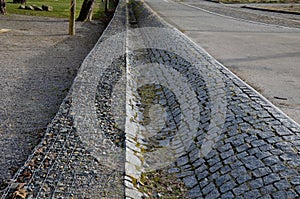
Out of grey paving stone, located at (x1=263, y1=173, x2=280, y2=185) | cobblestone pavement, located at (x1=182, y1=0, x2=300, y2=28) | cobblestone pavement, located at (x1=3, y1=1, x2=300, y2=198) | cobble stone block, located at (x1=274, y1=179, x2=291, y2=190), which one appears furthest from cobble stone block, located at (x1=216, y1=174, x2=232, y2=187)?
cobblestone pavement, located at (x1=182, y1=0, x2=300, y2=28)

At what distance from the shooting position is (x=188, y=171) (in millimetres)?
5711

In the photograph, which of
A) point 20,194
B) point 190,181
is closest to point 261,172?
point 190,181

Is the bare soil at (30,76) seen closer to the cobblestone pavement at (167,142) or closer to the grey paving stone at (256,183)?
the cobblestone pavement at (167,142)

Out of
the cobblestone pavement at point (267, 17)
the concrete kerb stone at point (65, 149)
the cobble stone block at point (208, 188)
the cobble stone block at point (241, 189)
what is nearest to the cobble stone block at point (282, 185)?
the cobble stone block at point (241, 189)

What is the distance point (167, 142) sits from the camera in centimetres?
678

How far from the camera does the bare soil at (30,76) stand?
6.20 meters

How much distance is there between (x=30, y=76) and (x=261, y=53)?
6.30m

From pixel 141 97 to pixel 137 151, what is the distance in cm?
275

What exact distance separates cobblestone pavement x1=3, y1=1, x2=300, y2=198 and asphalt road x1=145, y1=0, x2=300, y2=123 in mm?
618

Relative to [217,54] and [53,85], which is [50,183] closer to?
[53,85]

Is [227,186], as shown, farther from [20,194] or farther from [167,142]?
[20,194]

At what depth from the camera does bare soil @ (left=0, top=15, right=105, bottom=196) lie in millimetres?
6200

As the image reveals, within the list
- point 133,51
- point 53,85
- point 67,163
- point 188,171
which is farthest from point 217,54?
point 67,163

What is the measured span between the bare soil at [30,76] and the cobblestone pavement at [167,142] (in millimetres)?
451
